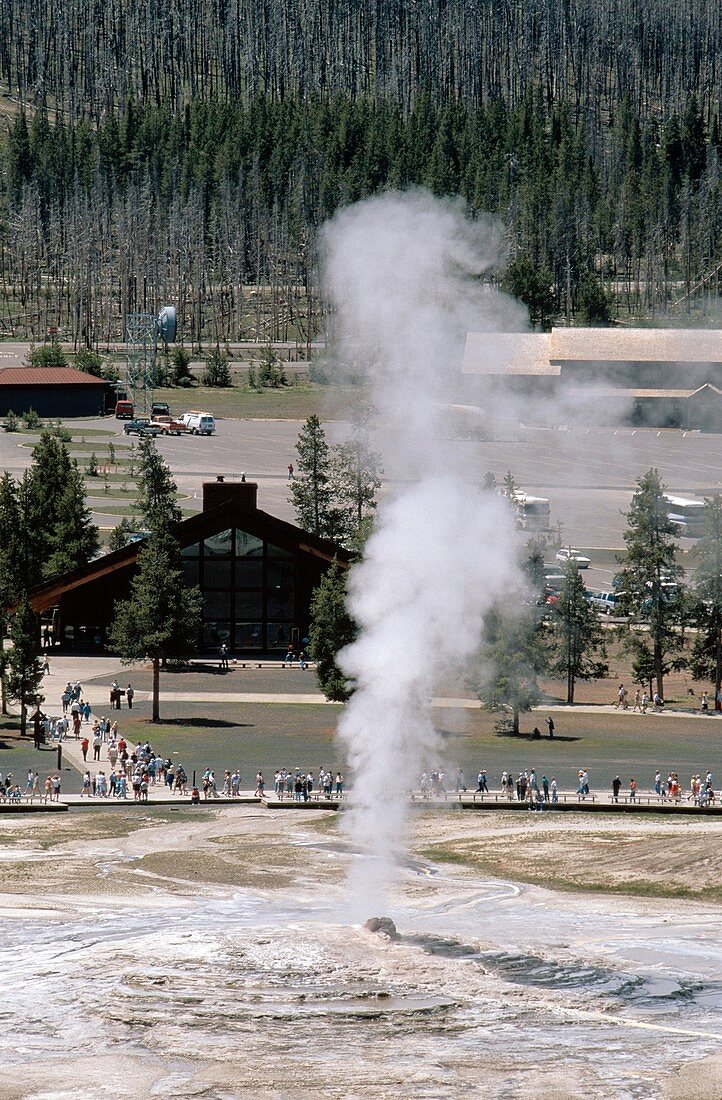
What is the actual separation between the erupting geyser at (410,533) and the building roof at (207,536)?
49.7m

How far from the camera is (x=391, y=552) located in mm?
50406

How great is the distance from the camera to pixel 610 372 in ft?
389

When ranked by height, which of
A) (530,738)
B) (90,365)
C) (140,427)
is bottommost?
(530,738)

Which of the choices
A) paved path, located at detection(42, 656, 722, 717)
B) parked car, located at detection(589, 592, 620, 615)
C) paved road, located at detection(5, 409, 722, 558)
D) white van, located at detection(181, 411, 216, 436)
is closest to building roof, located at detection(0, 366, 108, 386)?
paved road, located at detection(5, 409, 722, 558)

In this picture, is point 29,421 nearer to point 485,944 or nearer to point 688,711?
point 688,711

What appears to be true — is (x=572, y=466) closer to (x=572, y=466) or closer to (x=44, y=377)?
(x=572, y=466)

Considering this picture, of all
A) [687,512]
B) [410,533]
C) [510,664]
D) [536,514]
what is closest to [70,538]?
[536,514]

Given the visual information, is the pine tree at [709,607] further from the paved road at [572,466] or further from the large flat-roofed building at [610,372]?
the large flat-roofed building at [610,372]

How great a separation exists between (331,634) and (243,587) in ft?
71.3

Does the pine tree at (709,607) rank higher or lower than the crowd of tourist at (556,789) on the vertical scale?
higher

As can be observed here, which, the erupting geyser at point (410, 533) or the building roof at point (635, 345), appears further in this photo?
the building roof at point (635, 345)

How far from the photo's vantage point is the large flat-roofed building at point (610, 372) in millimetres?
51594

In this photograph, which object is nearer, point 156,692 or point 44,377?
point 156,692

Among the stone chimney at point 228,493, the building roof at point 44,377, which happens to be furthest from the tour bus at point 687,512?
the building roof at point 44,377
